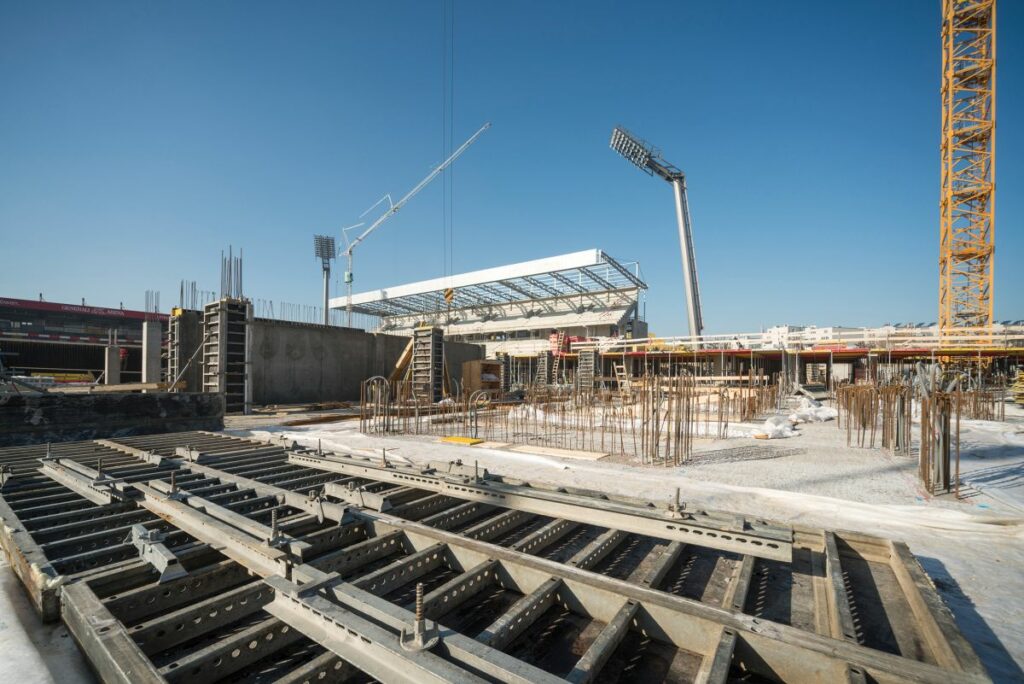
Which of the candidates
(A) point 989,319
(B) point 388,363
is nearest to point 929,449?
(B) point 388,363

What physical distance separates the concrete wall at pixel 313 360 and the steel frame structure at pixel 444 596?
603 inches

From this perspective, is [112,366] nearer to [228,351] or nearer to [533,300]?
[228,351]

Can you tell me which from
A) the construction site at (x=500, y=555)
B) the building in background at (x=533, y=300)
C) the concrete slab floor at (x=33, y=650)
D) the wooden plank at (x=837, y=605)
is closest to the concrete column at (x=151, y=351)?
the construction site at (x=500, y=555)

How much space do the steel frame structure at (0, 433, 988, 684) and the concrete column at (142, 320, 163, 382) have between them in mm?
21289

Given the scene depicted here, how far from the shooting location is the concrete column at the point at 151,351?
2186 cm

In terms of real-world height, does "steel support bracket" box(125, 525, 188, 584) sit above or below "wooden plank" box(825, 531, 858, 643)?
above

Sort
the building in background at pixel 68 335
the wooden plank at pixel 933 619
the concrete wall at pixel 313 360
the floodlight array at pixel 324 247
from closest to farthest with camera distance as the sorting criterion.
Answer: the wooden plank at pixel 933 619 < the concrete wall at pixel 313 360 < the building in background at pixel 68 335 < the floodlight array at pixel 324 247

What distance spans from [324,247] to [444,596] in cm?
6091

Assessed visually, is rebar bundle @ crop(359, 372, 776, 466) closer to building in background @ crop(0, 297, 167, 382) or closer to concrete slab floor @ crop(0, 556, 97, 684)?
concrete slab floor @ crop(0, 556, 97, 684)

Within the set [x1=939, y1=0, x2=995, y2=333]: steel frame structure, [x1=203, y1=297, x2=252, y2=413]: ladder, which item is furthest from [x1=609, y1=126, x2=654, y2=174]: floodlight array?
[x1=203, y1=297, x2=252, y2=413]: ladder

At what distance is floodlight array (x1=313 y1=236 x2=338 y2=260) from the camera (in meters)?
57.2

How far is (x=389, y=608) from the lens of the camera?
6.97 feet

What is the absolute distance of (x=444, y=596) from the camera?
2514 millimetres

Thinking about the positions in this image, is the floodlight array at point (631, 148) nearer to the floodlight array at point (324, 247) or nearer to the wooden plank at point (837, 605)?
the floodlight array at point (324, 247)
